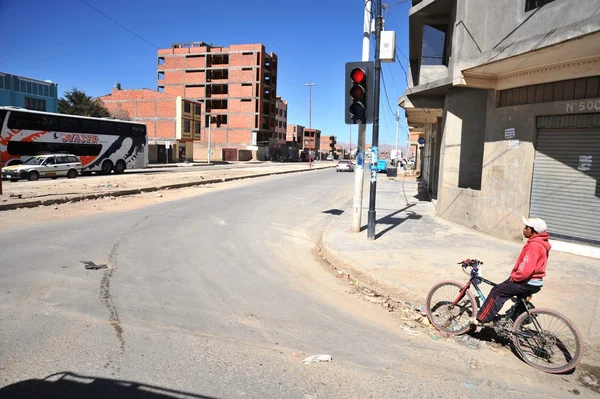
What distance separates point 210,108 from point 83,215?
73993mm

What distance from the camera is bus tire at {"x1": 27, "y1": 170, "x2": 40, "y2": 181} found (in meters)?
22.3

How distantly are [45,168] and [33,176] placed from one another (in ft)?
2.93

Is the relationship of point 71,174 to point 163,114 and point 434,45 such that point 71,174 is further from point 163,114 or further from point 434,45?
point 163,114

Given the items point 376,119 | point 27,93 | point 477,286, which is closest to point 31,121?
point 27,93

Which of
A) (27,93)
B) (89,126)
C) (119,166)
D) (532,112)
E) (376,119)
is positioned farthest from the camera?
(27,93)

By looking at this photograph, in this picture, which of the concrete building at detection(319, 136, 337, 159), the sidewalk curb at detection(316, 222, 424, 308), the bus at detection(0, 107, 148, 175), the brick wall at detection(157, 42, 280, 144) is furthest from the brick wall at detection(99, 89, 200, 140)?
the concrete building at detection(319, 136, 337, 159)

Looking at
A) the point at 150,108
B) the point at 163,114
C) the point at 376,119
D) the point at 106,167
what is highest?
the point at 150,108

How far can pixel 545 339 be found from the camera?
393cm

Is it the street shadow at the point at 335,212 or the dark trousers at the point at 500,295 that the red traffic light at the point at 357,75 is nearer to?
the dark trousers at the point at 500,295

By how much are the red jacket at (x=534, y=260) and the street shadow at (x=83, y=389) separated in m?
3.25

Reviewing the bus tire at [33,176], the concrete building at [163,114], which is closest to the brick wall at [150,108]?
the concrete building at [163,114]

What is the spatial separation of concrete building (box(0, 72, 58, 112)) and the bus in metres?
17.0

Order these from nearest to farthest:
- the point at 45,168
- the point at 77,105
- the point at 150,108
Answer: the point at 45,168 → the point at 77,105 → the point at 150,108

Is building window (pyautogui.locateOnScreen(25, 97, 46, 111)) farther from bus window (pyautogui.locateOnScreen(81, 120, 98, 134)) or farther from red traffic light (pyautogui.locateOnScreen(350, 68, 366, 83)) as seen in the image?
red traffic light (pyautogui.locateOnScreen(350, 68, 366, 83))
